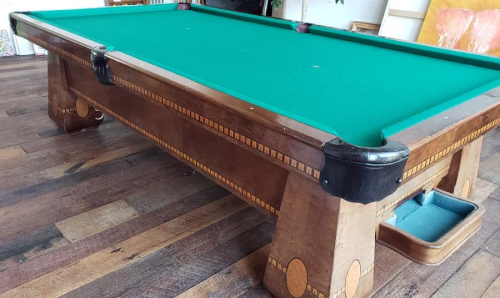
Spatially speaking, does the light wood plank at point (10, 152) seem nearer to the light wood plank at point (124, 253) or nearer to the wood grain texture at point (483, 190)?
the light wood plank at point (124, 253)

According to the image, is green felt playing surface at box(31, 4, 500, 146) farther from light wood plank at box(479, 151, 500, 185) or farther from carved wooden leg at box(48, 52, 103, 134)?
light wood plank at box(479, 151, 500, 185)

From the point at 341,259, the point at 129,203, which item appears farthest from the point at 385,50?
the point at 129,203

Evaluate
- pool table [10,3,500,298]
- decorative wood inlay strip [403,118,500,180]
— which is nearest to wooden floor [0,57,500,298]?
pool table [10,3,500,298]

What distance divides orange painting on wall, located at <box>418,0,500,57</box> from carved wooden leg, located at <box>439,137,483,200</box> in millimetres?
1816

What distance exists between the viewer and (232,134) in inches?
46.9

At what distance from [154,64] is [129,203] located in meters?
0.77

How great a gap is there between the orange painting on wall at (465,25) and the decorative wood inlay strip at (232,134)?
2.90 metres

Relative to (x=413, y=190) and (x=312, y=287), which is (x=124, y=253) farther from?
(x=413, y=190)

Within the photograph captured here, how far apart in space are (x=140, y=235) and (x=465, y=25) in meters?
3.14

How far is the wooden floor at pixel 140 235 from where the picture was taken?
1456 millimetres

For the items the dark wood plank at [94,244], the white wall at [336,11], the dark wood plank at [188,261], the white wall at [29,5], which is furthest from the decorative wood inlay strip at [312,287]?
the white wall at [29,5]

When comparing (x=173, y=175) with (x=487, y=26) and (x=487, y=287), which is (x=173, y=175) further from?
(x=487, y=26)

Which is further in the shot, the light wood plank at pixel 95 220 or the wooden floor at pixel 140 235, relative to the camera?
the light wood plank at pixel 95 220

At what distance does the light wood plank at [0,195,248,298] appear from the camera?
55.5 inches
